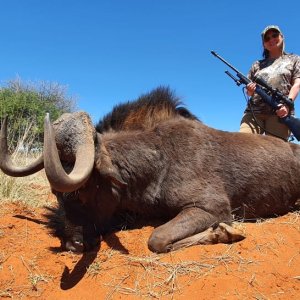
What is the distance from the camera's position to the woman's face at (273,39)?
6.91 metres

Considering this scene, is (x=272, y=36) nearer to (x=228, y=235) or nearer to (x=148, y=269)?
(x=228, y=235)

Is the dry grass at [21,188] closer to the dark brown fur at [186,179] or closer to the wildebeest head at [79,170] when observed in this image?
the wildebeest head at [79,170]

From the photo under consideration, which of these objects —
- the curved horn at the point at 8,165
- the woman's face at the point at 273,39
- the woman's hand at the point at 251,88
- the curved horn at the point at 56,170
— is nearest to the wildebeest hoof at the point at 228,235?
the curved horn at the point at 56,170

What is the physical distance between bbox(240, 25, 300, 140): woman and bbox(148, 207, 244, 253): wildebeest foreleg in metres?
3.19

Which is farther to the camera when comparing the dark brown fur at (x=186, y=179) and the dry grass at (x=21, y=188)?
the dry grass at (x=21, y=188)

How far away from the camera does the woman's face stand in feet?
22.7

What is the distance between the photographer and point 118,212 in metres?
4.67

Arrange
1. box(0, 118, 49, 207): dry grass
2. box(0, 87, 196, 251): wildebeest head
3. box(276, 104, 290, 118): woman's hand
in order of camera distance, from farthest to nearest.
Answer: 1. box(276, 104, 290, 118): woman's hand
2. box(0, 118, 49, 207): dry grass
3. box(0, 87, 196, 251): wildebeest head

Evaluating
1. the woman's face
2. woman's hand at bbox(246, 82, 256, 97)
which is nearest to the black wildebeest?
woman's hand at bbox(246, 82, 256, 97)

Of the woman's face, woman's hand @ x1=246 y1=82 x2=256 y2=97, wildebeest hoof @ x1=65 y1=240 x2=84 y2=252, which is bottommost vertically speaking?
wildebeest hoof @ x1=65 y1=240 x2=84 y2=252

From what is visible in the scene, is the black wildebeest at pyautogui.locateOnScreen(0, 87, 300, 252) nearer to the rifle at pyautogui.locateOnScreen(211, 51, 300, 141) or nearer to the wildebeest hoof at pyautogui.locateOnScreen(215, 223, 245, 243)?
the wildebeest hoof at pyautogui.locateOnScreen(215, 223, 245, 243)

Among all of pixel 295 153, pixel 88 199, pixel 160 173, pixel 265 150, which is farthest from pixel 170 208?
pixel 295 153

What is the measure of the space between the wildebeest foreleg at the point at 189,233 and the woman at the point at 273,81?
10.5 ft

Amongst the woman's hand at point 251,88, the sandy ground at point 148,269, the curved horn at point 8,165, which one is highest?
the woman's hand at point 251,88
